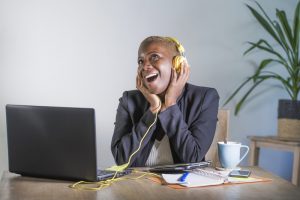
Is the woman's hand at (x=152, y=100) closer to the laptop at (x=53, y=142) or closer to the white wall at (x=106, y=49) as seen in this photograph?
the laptop at (x=53, y=142)

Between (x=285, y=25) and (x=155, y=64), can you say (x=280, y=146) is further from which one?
(x=155, y=64)

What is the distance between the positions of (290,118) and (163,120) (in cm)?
130

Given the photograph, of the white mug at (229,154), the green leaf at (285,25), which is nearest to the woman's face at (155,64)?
the white mug at (229,154)

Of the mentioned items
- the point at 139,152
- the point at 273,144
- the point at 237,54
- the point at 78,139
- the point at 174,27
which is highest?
the point at 174,27

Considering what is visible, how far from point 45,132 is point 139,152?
20.3 inches

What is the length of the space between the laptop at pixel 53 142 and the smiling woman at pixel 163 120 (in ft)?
1.17

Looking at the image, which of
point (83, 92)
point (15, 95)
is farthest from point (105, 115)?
point (15, 95)

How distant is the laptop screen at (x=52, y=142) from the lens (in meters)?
1.05

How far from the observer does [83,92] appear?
250 centimetres

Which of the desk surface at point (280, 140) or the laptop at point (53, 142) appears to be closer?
the laptop at point (53, 142)

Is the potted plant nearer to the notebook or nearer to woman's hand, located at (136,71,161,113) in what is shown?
woman's hand, located at (136,71,161,113)

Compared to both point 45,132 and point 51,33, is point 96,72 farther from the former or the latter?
point 45,132

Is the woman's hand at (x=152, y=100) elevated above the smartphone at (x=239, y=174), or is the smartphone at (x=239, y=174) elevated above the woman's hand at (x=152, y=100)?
the woman's hand at (x=152, y=100)

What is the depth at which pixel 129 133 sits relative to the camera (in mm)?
1603
